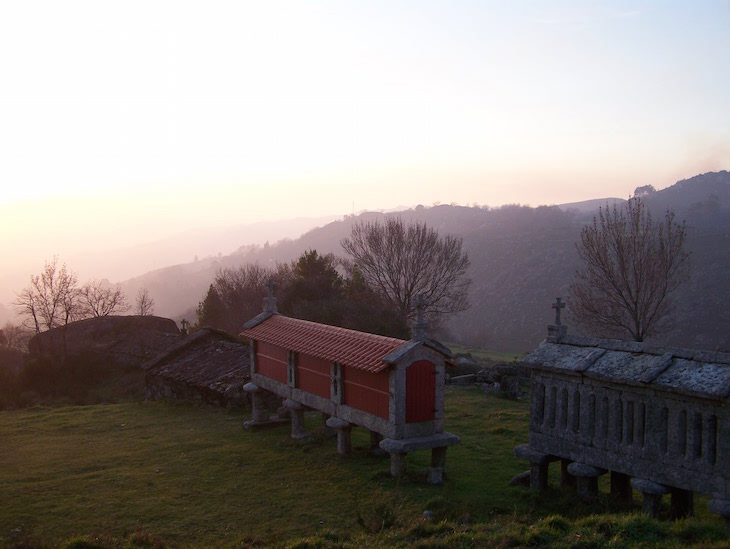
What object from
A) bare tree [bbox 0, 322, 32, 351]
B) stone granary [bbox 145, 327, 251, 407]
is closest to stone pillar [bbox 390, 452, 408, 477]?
stone granary [bbox 145, 327, 251, 407]

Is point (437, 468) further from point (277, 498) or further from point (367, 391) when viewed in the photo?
point (277, 498)

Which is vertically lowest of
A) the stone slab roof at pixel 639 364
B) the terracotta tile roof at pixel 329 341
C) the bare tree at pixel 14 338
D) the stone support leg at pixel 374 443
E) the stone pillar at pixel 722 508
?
the bare tree at pixel 14 338

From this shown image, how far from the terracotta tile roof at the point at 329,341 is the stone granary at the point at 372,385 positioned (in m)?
0.03

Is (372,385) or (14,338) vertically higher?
(372,385)

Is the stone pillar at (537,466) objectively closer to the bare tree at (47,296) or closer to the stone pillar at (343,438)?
the stone pillar at (343,438)

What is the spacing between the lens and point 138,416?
22.2 meters

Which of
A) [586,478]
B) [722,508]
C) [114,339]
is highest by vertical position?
[722,508]

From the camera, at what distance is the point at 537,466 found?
38.9 feet

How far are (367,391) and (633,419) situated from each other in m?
5.62

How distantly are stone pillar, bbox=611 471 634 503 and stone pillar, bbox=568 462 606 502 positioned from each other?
33 cm

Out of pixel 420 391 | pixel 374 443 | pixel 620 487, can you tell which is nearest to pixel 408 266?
pixel 374 443

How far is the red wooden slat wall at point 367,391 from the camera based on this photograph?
1297 centimetres

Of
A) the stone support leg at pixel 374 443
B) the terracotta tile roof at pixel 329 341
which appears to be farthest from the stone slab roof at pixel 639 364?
the stone support leg at pixel 374 443

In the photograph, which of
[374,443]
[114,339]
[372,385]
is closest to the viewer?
[372,385]
